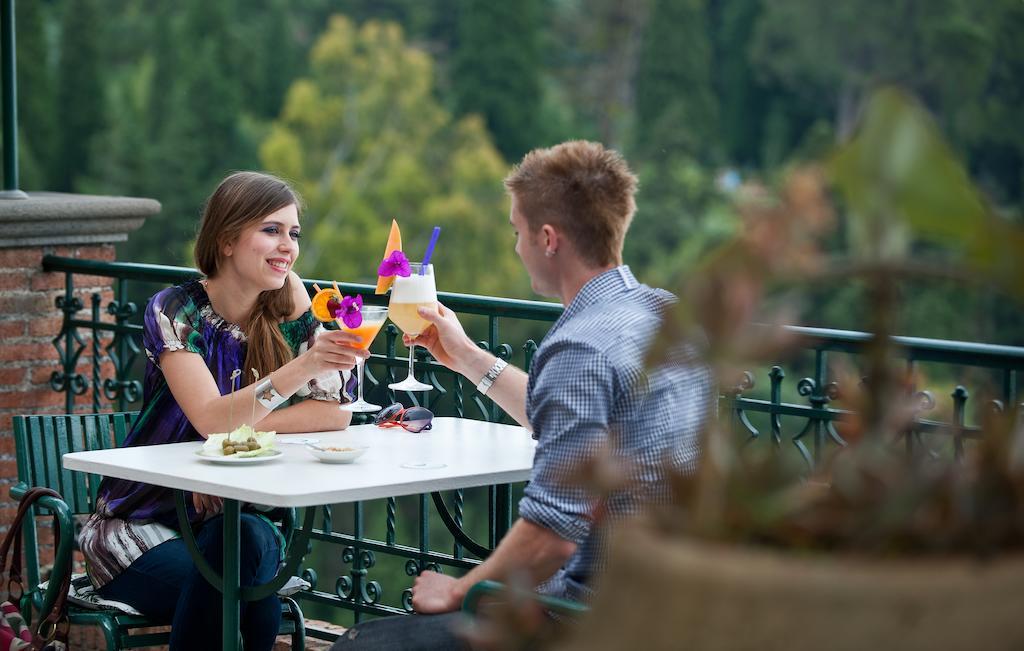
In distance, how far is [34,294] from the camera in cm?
453

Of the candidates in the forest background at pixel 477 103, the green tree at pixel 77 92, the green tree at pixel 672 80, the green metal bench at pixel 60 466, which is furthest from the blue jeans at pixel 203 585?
the green tree at pixel 672 80

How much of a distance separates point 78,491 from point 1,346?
3.82 feet

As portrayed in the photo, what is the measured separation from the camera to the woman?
298 centimetres

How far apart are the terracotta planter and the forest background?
31.2 meters

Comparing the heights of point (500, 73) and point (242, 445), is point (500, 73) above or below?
above

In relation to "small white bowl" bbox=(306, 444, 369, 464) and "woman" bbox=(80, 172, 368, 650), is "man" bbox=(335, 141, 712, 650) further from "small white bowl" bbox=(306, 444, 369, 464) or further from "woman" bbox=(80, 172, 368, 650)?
"woman" bbox=(80, 172, 368, 650)

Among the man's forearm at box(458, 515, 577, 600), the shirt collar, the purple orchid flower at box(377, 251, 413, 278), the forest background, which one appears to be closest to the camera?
the man's forearm at box(458, 515, 577, 600)

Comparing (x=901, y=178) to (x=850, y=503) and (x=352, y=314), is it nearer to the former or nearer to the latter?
(x=850, y=503)

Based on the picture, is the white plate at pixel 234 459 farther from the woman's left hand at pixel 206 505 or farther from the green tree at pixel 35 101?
the green tree at pixel 35 101

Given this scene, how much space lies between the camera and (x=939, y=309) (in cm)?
3678

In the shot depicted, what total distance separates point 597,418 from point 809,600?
1106 mm

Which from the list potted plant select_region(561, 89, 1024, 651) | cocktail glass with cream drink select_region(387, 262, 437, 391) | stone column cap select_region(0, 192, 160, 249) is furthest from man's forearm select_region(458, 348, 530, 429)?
stone column cap select_region(0, 192, 160, 249)

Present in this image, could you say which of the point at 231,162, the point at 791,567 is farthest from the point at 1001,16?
the point at 791,567

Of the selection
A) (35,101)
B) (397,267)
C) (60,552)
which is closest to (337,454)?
(397,267)
